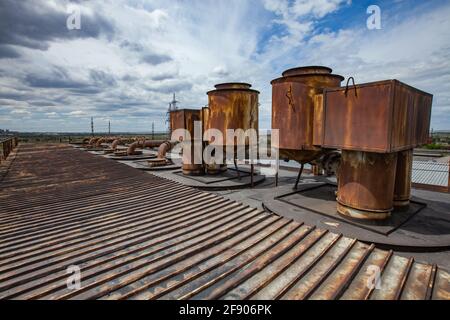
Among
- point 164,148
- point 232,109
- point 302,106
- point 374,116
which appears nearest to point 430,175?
point 302,106

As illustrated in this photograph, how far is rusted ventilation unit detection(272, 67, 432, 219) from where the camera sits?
5227 millimetres

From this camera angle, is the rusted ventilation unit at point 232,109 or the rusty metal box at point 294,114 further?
the rusted ventilation unit at point 232,109

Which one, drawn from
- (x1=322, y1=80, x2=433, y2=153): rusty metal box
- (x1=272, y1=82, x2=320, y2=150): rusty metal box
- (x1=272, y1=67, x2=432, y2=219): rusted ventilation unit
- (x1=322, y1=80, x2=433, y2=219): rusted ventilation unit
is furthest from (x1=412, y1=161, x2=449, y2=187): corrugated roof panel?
(x1=272, y1=82, x2=320, y2=150): rusty metal box

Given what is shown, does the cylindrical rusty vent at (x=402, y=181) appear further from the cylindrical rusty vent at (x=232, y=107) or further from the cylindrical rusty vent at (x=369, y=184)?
the cylindrical rusty vent at (x=232, y=107)

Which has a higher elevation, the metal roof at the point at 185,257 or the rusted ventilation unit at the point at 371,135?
the rusted ventilation unit at the point at 371,135

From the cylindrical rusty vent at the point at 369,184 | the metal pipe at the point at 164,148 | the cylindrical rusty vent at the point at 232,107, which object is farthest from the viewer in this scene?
the metal pipe at the point at 164,148

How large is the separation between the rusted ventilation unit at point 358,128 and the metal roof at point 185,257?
2254 mm

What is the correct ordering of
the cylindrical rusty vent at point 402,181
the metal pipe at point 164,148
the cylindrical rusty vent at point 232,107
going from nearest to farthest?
the cylindrical rusty vent at point 402,181 < the cylindrical rusty vent at point 232,107 < the metal pipe at point 164,148

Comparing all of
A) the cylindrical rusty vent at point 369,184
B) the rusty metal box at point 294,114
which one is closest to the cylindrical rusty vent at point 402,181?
the cylindrical rusty vent at point 369,184

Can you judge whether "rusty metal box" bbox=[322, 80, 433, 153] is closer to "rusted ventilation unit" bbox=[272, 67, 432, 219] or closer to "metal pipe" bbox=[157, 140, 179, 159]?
"rusted ventilation unit" bbox=[272, 67, 432, 219]

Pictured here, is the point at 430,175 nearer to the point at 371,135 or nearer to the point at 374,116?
the point at 371,135

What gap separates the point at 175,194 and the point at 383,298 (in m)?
5.47

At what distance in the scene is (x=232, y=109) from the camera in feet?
35.5

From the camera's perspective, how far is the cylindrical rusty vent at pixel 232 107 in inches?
427
